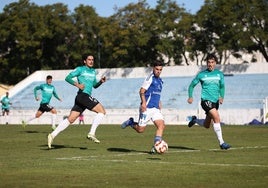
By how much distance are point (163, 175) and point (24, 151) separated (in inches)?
305

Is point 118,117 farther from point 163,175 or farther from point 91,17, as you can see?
point 163,175

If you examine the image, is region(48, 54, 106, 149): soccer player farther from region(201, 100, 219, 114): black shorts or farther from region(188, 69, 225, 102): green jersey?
region(201, 100, 219, 114): black shorts

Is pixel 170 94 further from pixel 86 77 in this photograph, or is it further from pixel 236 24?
pixel 86 77

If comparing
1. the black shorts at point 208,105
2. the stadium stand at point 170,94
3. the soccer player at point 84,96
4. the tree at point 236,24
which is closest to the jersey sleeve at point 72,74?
the soccer player at point 84,96

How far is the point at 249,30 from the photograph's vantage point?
69.6m

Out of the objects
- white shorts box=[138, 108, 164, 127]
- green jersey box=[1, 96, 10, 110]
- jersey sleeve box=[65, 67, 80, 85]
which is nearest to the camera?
white shorts box=[138, 108, 164, 127]

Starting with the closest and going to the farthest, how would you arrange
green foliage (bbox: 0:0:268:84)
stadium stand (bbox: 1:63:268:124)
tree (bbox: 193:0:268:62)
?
1. stadium stand (bbox: 1:63:268:124)
2. tree (bbox: 193:0:268:62)
3. green foliage (bbox: 0:0:268:84)

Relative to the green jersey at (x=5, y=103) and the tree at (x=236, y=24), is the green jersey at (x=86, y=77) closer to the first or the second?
the green jersey at (x=5, y=103)

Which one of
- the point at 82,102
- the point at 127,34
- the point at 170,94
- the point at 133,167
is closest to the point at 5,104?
the point at 170,94

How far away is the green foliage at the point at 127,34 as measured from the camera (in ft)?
231

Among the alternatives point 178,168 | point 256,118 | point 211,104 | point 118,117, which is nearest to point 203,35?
point 118,117

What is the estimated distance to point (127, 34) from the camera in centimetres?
7869

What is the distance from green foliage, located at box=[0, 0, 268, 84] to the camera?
70.5 metres

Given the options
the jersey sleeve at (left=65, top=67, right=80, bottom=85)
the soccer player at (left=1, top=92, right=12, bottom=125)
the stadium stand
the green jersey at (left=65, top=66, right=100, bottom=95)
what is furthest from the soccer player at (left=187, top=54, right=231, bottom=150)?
the soccer player at (left=1, top=92, right=12, bottom=125)
